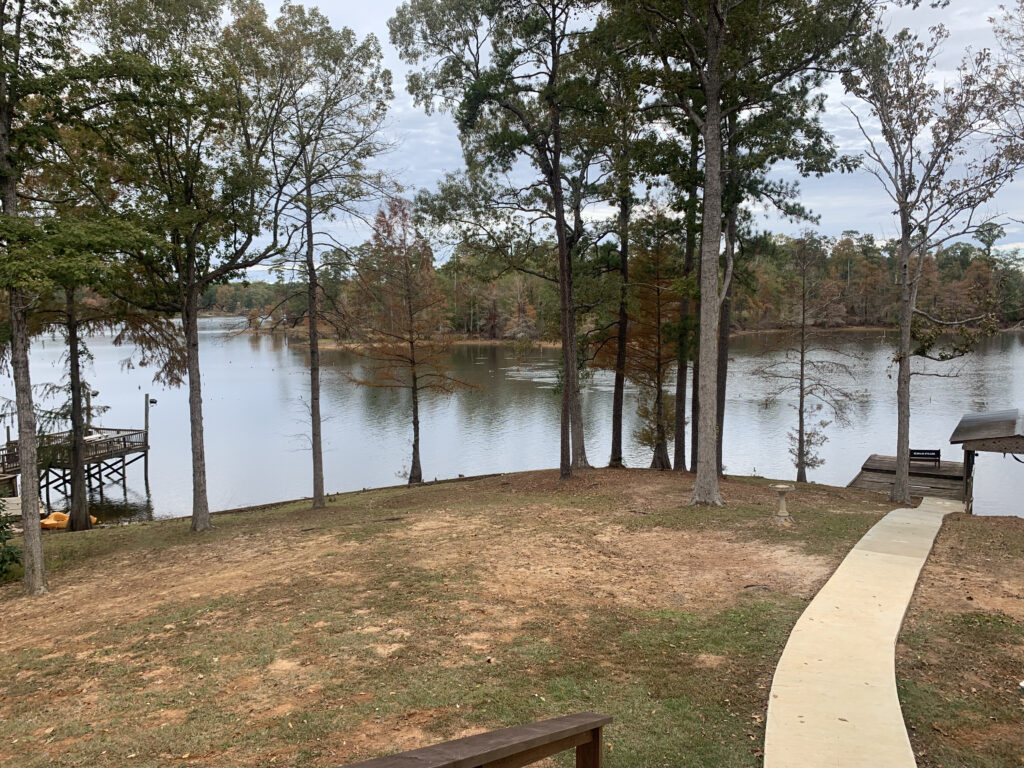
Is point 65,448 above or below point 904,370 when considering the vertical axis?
below

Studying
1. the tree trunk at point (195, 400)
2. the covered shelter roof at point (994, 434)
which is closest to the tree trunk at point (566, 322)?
the tree trunk at point (195, 400)

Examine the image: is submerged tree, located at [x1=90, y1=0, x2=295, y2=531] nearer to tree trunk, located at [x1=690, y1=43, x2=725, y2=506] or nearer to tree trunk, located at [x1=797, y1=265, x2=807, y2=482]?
tree trunk, located at [x1=690, y1=43, x2=725, y2=506]

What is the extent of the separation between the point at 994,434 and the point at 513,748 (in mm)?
17793

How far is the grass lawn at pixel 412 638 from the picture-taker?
4488 mm

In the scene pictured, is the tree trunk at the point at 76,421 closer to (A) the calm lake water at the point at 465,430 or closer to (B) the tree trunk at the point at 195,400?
(A) the calm lake water at the point at 465,430

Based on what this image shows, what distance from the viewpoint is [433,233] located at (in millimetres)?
17156

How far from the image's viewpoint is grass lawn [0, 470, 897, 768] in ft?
14.7

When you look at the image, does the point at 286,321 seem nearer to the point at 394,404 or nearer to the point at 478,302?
the point at 394,404

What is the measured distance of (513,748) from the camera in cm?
218

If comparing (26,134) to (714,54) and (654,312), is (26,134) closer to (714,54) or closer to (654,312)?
(714,54)

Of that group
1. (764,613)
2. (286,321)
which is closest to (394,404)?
(286,321)

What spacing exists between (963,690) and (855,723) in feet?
3.87

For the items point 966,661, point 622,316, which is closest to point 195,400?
point 622,316

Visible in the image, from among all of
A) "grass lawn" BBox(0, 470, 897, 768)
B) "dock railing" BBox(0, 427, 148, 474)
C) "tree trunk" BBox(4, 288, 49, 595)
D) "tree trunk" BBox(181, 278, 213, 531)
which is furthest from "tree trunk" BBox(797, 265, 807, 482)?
"dock railing" BBox(0, 427, 148, 474)
